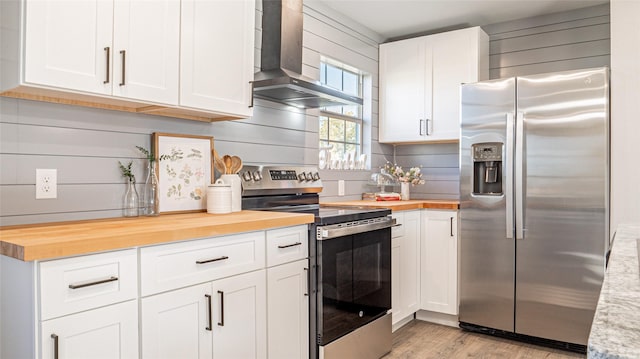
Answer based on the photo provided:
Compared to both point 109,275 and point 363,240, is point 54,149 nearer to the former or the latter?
point 109,275

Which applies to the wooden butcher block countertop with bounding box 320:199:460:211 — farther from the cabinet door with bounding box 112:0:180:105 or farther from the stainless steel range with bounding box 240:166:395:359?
the cabinet door with bounding box 112:0:180:105

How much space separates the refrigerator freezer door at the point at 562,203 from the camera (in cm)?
296

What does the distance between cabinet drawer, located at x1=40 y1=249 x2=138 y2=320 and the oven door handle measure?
3.34 ft

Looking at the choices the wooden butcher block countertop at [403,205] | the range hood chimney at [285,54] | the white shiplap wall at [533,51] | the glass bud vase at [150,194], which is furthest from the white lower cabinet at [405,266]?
the glass bud vase at [150,194]

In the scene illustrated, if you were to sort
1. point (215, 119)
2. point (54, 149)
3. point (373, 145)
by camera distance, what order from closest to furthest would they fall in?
point (54, 149) → point (215, 119) → point (373, 145)

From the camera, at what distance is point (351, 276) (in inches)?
101

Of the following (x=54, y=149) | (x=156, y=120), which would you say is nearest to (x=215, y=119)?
(x=156, y=120)

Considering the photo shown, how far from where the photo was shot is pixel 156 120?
2354 mm

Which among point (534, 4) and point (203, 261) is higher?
point (534, 4)

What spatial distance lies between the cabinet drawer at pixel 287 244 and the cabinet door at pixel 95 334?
70 cm

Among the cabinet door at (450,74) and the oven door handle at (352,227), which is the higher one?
the cabinet door at (450,74)

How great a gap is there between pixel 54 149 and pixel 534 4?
343 cm

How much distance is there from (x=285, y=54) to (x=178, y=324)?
5.77 ft

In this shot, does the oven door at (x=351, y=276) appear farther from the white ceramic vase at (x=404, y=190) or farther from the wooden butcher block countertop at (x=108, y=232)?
the white ceramic vase at (x=404, y=190)
